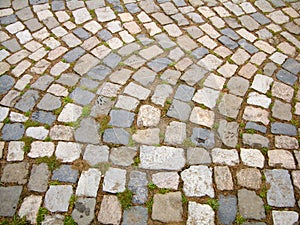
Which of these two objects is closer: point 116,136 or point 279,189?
point 279,189

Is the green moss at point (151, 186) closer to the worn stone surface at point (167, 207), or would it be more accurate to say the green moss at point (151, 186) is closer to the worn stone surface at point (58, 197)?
the worn stone surface at point (167, 207)

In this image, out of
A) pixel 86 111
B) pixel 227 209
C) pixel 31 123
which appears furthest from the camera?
pixel 86 111

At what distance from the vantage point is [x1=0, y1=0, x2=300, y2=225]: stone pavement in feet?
10.1

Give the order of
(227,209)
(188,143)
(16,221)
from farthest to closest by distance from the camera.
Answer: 1. (188,143)
2. (227,209)
3. (16,221)

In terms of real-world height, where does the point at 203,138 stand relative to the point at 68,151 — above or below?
above

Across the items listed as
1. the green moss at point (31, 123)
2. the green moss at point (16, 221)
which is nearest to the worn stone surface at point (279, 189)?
the green moss at point (16, 221)

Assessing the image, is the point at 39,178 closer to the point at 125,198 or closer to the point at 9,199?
the point at 9,199

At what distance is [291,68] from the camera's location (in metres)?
4.29

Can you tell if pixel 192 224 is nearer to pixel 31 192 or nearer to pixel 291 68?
pixel 31 192

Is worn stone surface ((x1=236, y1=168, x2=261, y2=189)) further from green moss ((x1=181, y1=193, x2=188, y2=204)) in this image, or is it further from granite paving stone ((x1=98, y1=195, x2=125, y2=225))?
granite paving stone ((x1=98, y1=195, x2=125, y2=225))

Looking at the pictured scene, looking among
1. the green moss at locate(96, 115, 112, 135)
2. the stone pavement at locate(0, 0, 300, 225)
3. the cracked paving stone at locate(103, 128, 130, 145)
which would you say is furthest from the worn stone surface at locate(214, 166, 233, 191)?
the green moss at locate(96, 115, 112, 135)

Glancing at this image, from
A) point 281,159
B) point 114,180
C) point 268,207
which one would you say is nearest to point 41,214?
point 114,180

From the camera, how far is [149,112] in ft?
12.3

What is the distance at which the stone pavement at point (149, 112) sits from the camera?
307 centimetres
